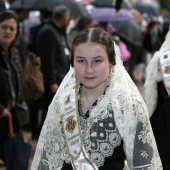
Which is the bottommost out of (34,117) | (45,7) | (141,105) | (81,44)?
(34,117)

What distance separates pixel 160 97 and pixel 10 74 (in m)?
1.57

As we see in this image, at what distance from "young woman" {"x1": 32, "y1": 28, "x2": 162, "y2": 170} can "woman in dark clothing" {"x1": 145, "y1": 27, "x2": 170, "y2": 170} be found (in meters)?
1.70

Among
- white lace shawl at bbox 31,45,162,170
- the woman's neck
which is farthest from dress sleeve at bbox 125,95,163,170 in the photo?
the woman's neck

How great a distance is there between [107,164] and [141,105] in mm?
405

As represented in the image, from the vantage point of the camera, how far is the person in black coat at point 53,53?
7.75 meters

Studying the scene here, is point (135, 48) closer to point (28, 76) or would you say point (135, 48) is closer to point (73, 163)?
point (28, 76)

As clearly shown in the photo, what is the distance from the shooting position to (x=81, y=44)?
11.2ft

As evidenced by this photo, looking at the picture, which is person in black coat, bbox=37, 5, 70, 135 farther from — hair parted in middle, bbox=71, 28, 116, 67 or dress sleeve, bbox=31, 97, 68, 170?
hair parted in middle, bbox=71, 28, 116, 67

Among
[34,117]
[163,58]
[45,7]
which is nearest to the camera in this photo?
[163,58]

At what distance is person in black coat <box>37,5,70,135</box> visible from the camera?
7.75m

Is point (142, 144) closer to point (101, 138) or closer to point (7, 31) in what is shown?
point (101, 138)

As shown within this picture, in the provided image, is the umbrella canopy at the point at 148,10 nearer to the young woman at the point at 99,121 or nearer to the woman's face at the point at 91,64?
the young woman at the point at 99,121

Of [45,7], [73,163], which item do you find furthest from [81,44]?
[45,7]

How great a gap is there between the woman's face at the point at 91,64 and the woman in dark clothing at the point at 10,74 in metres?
2.28
